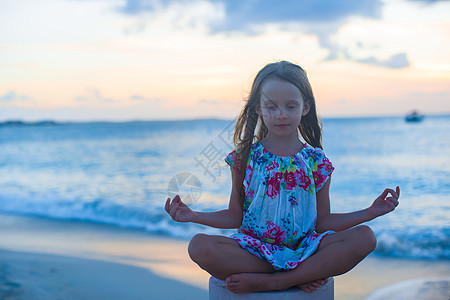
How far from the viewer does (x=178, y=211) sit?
227 cm

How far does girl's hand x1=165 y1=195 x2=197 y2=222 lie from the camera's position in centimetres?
226

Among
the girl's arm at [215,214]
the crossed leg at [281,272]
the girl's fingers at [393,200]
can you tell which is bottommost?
the crossed leg at [281,272]

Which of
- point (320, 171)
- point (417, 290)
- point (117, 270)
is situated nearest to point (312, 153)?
point (320, 171)

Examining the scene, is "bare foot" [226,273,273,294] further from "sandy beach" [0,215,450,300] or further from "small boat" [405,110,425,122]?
"small boat" [405,110,425,122]

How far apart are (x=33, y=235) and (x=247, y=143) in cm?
527

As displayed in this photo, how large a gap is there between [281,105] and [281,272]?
86 cm

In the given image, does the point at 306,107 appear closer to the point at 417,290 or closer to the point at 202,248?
the point at 202,248

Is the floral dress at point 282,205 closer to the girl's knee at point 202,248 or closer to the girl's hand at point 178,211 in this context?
the girl's knee at point 202,248

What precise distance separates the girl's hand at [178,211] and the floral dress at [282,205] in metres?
0.29

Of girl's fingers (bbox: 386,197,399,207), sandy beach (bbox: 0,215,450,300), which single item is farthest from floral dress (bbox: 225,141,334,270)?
sandy beach (bbox: 0,215,450,300)

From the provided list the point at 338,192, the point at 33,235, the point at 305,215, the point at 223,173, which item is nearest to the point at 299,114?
the point at 305,215

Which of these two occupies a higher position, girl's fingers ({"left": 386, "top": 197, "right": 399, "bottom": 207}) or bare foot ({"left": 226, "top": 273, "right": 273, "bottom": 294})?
girl's fingers ({"left": 386, "top": 197, "right": 399, "bottom": 207})

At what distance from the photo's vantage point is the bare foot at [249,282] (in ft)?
7.24

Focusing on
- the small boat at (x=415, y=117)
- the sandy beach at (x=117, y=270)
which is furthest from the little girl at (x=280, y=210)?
the small boat at (x=415, y=117)
